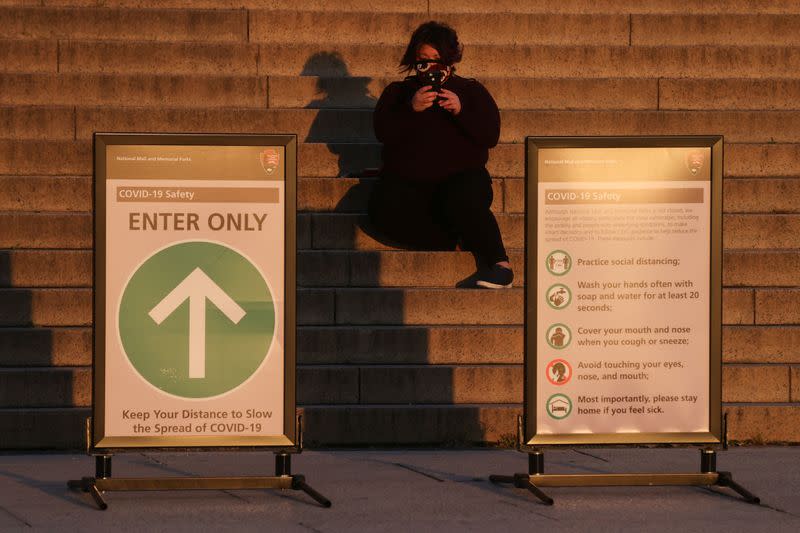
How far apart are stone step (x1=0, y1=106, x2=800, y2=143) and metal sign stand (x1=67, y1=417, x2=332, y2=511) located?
13.3 feet

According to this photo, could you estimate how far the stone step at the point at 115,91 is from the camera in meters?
10.5

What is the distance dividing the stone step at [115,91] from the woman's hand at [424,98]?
2569 millimetres

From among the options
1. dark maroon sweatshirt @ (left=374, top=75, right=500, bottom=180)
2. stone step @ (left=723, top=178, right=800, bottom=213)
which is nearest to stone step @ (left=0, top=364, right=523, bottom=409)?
dark maroon sweatshirt @ (left=374, top=75, right=500, bottom=180)

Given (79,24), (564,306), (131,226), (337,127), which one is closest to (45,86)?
(79,24)

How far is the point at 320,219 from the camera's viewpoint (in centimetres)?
902

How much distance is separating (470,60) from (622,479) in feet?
→ 17.7

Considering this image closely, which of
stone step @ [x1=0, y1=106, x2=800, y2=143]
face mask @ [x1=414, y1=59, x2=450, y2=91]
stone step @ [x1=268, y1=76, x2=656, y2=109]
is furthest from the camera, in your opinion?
stone step @ [x1=268, y1=76, x2=656, y2=109]

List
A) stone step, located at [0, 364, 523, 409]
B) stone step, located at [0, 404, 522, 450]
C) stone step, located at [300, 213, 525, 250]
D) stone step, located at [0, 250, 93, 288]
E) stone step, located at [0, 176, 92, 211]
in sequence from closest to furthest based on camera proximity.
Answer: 1. stone step, located at [0, 404, 522, 450]
2. stone step, located at [0, 364, 523, 409]
3. stone step, located at [0, 250, 93, 288]
4. stone step, located at [300, 213, 525, 250]
5. stone step, located at [0, 176, 92, 211]

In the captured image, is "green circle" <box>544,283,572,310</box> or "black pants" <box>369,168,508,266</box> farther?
"black pants" <box>369,168,508,266</box>

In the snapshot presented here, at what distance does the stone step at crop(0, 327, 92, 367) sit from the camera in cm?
819

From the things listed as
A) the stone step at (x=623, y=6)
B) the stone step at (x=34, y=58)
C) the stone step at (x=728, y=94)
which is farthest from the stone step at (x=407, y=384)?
the stone step at (x=623, y=6)

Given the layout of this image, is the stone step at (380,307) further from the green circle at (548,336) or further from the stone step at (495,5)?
the stone step at (495,5)

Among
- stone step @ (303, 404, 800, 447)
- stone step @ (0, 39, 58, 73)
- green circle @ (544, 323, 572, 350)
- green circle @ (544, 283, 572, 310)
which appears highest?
stone step @ (0, 39, 58, 73)

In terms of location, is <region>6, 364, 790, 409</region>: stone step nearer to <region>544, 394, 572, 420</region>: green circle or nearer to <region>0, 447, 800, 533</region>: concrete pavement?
<region>0, 447, 800, 533</region>: concrete pavement
